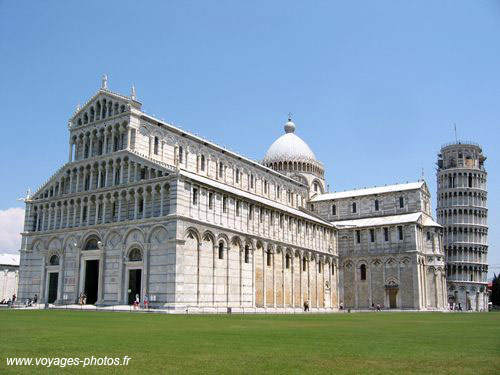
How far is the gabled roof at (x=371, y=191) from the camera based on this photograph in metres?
76.9

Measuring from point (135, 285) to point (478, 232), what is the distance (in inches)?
2971

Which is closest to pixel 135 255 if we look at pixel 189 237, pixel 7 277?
pixel 189 237

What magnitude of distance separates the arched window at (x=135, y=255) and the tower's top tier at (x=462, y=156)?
246 feet

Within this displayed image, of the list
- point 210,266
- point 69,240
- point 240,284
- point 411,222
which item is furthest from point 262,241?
point 411,222

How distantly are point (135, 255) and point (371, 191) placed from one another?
44.4 meters

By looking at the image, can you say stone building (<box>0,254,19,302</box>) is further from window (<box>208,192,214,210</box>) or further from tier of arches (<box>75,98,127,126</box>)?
window (<box>208,192,214,210</box>)

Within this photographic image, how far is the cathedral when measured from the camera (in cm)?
4666

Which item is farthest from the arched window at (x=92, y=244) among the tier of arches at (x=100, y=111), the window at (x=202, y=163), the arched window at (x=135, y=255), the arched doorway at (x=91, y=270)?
the window at (x=202, y=163)

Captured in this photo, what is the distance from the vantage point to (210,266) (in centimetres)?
4812

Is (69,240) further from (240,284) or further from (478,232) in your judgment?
(478,232)

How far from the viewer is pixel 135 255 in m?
48.3

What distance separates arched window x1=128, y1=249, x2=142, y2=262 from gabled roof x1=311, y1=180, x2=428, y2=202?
4107 cm

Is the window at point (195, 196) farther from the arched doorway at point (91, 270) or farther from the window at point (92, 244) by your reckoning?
the window at point (92, 244)

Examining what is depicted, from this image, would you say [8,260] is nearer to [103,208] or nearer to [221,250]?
[103,208]
